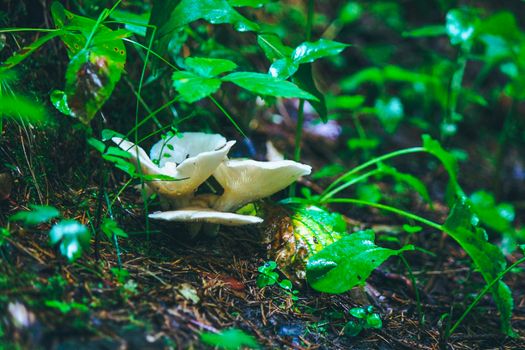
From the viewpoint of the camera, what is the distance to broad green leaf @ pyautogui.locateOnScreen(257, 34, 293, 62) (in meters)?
2.09

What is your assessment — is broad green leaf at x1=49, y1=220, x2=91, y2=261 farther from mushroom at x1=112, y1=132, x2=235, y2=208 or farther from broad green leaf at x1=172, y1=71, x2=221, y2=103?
broad green leaf at x1=172, y1=71, x2=221, y2=103

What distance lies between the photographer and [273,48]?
211 cm

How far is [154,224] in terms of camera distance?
2.04 m

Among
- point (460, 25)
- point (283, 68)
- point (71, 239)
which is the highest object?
point (460, 25)

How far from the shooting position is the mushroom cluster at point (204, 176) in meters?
1.76

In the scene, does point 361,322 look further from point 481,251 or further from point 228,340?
point 228,340

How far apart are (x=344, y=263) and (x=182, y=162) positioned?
770 millimetres

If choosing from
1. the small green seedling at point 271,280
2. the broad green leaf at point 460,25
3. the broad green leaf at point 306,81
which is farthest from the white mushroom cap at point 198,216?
the broad green leaf at point 460,25

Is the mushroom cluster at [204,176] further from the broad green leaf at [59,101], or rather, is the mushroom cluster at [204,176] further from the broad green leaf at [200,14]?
the broad green leaf at [200,14]

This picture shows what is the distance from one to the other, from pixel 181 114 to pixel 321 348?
162 cm

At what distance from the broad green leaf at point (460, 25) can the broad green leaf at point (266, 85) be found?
5.37ft

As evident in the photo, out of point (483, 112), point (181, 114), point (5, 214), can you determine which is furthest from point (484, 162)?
point (5, 214)

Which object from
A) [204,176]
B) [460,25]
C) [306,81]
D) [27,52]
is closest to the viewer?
[27,52]

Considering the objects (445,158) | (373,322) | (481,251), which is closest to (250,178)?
Result: (373,322)
